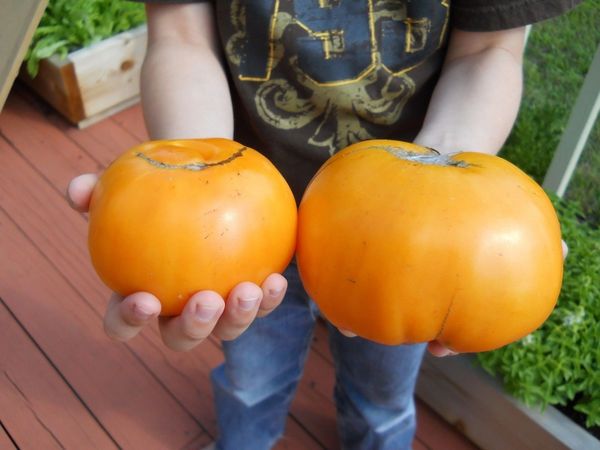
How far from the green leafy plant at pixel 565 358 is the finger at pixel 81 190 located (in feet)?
3.08

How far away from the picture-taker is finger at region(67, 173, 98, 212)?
680mm

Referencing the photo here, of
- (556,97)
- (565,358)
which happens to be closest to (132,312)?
(565,358)

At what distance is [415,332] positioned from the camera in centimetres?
63

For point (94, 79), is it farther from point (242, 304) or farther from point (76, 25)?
point (242, 304)

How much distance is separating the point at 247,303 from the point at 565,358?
91 cm

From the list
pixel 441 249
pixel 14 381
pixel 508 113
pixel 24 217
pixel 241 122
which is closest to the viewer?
pixel 441 249

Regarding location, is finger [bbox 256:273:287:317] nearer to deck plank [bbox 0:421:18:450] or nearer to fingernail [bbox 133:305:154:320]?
fingernail [bbox 133:305:154:320]

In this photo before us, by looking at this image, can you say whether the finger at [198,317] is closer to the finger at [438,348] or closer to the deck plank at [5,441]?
the finger at [438,348]

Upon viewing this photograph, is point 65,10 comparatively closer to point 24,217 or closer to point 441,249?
point 24,217

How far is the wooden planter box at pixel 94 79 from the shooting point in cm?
215

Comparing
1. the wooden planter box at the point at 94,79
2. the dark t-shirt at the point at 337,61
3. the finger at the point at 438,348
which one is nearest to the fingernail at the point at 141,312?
the finger at the point at 438,348

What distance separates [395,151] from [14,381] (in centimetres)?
130

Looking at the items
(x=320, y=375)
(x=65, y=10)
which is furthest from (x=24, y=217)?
(x=320, y=375)

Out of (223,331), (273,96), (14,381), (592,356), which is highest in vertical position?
(273,96)
